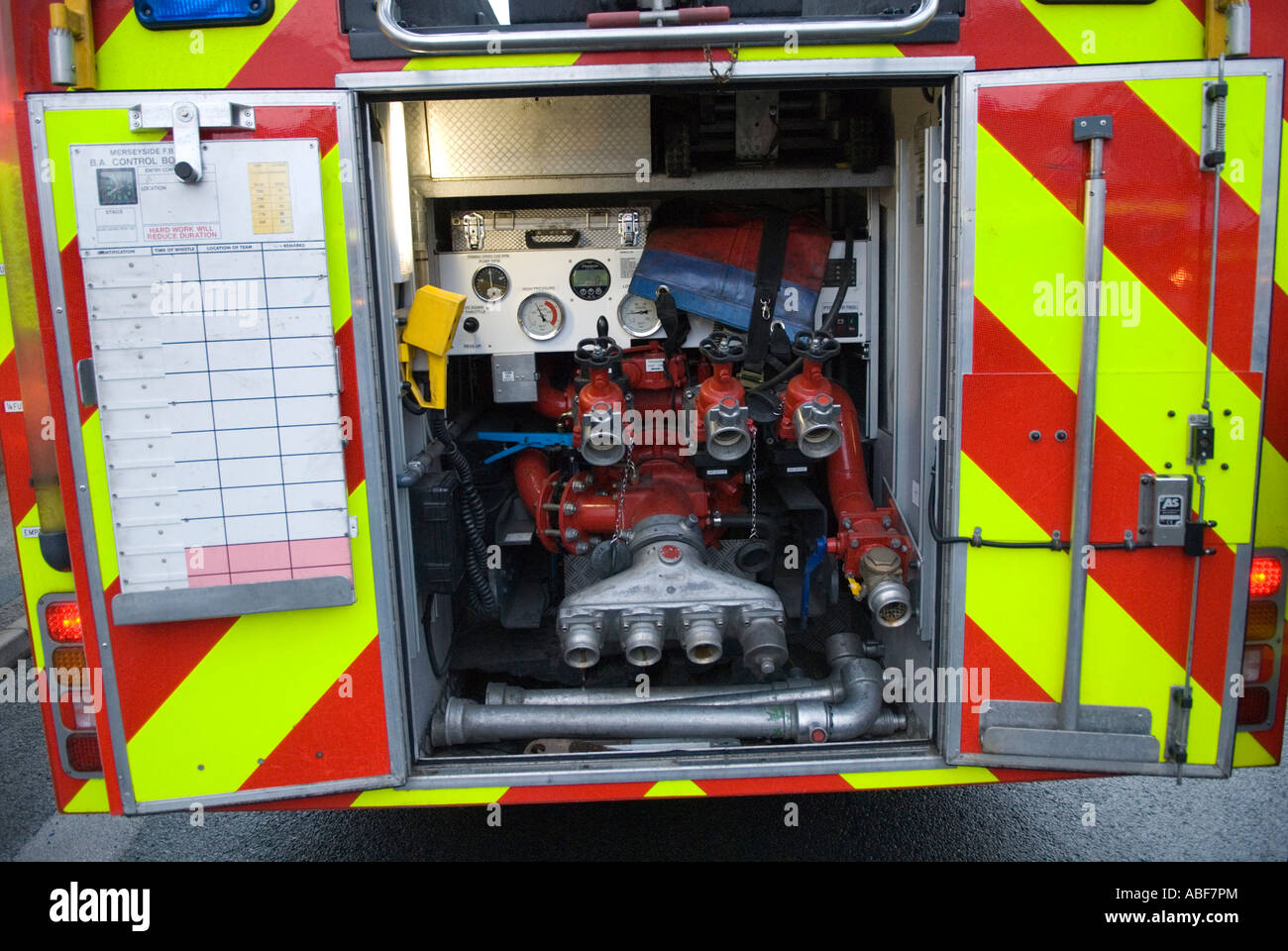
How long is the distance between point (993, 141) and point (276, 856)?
3259 mm

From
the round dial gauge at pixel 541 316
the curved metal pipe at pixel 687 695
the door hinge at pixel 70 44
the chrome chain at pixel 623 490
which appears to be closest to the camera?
the door hinge at pixel 70 44

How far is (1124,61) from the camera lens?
7.36 ft

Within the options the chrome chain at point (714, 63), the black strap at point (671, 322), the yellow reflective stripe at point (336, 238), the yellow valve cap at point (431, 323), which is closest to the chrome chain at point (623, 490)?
the black strap at point (671, 322)

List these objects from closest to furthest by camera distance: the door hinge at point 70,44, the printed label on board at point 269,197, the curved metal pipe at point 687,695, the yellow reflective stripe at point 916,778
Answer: the door hinge at point 70,44
the printed label on board at point 269,197
the yellow reflective stripe at point 916,778
the curved metal pipe at point 687,695

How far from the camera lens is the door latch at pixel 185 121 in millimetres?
2143

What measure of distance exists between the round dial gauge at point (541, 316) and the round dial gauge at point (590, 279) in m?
0.10

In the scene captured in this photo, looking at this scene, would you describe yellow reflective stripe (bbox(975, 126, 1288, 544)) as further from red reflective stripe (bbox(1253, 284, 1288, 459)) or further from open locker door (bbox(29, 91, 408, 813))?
open locker door (bbox(29, 91, 408, 813))

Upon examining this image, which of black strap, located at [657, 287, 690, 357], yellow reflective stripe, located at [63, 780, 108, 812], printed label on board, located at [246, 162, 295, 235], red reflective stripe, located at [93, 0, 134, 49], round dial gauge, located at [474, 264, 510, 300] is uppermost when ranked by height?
red reflective stripe, located at [93, 0, 134, 49]

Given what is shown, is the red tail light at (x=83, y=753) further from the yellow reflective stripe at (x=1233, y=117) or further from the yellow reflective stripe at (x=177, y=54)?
the yellow reflective stripe at (x=1233, y=117)

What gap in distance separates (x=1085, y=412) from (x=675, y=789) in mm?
1471

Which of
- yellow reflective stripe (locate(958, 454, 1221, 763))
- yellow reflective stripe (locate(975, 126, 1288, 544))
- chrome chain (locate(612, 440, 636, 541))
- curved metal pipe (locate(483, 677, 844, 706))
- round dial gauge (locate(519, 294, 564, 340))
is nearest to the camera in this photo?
yellow reflective stripe (locate(975, 126, 1288, 544))

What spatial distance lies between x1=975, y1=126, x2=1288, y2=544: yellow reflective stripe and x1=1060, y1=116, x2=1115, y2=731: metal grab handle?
4 cm

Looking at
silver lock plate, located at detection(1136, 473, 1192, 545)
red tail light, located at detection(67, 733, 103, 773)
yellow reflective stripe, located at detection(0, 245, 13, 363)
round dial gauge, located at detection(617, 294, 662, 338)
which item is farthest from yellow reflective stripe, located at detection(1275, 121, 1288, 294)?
red tail light, located at detection(67, 733, 103, 773)

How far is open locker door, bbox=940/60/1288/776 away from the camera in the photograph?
7.41 feet
